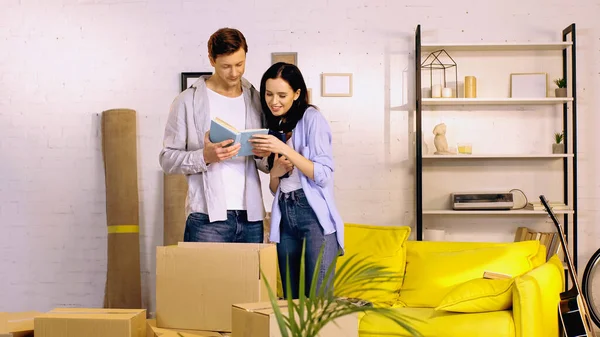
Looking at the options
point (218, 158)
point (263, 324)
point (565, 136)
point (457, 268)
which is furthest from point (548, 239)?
point (263, 324)

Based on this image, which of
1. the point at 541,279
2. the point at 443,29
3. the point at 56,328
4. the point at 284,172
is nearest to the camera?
the point at 56,328

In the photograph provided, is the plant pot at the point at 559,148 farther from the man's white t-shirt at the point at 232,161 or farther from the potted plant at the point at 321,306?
the potted plant at the point at 321,306

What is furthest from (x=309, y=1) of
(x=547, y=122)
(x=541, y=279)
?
(x=541, y=279)

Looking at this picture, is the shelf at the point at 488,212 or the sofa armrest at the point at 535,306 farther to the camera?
the shelf at the point at 488,212

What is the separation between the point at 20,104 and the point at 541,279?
3749mm

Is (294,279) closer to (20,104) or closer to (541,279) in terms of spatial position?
(541,279)

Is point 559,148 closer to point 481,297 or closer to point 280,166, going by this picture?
point 481,297

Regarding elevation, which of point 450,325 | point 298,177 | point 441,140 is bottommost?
point 450,325

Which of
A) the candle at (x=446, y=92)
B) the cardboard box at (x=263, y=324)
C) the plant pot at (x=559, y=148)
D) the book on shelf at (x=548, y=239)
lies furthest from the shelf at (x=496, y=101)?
the cardboard box at (x=263, y=324)

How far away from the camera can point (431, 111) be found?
16.1 ft

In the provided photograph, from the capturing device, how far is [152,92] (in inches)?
196

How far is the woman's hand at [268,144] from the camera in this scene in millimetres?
2631

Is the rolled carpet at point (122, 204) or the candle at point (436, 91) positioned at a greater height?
the candle at point (436, 91)

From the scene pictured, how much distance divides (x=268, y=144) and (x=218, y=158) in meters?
0.20
